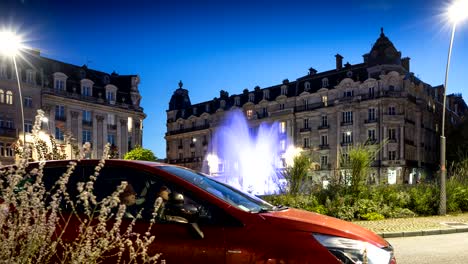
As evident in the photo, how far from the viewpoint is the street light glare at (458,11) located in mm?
16797

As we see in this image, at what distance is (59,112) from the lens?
55719 millimetres

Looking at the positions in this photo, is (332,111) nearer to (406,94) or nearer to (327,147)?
(327,147)

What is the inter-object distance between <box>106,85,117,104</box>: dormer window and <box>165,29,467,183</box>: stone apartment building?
21456 mm

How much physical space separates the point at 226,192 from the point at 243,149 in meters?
70.6

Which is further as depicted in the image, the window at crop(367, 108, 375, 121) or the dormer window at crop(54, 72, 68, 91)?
the window at crop(367, 108, 375, 121)

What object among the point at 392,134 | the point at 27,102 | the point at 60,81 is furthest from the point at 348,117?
the point at 27,102

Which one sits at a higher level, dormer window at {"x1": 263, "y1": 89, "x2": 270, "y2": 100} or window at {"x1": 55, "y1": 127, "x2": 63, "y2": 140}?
dormer window at {"x1": 263, "y1": 89, "x2": 270, "y2": 100}

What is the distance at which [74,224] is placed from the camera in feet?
14.3

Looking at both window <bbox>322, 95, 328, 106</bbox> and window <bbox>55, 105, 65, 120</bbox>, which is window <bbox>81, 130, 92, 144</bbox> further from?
window <bbox>322, 95, 328, 106</bbox>

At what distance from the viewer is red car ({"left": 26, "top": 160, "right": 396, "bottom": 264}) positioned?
3820 millimetres

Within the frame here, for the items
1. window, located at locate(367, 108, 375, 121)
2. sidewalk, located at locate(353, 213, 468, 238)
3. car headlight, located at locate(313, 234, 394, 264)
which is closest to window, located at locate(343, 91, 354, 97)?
window, located at locate(367, 108, 375, 121)

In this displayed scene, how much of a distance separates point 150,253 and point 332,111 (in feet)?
201

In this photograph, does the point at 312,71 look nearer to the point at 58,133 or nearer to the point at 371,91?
the point at 371,91

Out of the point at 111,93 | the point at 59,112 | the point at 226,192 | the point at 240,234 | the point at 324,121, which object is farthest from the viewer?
the point at 324,121
